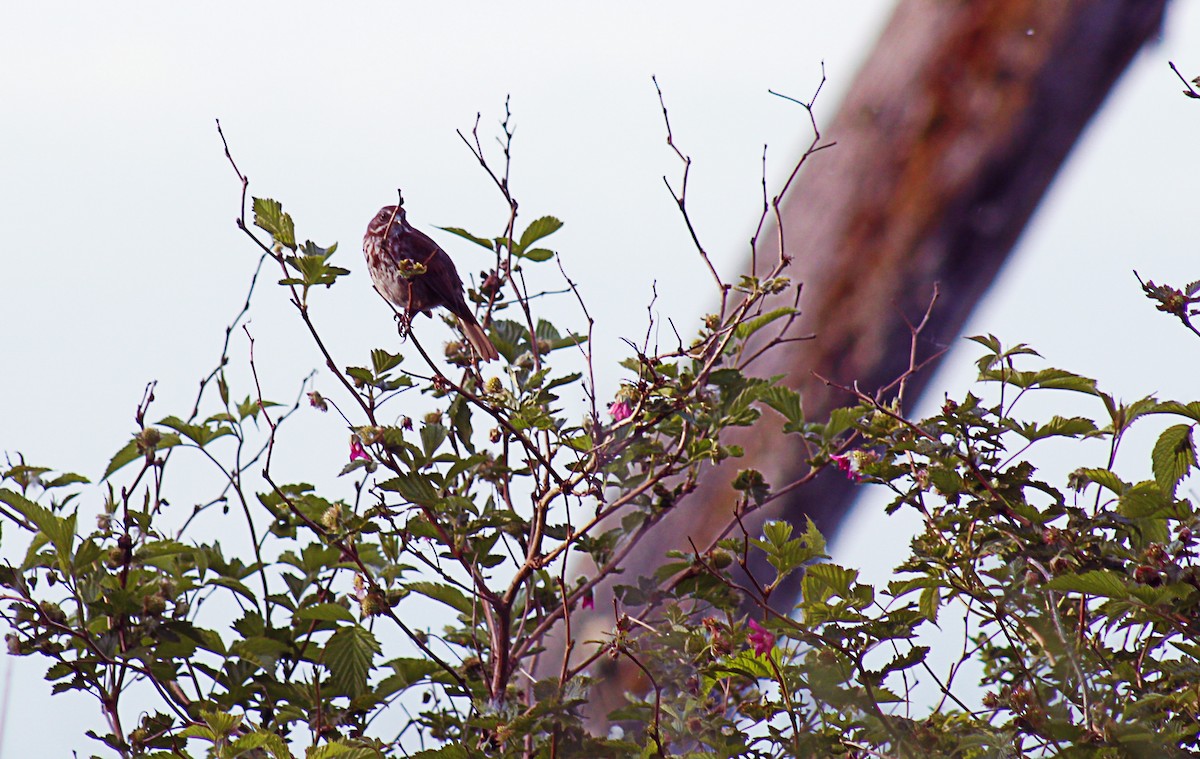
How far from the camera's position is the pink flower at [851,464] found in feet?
6.57

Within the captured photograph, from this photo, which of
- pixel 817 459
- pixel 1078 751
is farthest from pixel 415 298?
pixel 1078 751

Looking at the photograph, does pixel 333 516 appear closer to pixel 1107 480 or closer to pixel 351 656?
pixel 351 656

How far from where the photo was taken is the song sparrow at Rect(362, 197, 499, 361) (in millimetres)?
2775

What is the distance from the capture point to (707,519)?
332 cm

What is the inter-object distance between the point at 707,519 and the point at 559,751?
1.65 meters

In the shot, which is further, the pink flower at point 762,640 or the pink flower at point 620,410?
the pink flower at point 620,410

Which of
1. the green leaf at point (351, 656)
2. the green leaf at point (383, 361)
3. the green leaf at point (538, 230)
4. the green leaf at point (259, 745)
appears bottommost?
the green leaf at point (259, 745)

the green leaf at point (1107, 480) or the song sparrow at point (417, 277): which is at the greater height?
the song sparrow at point (417, 277)

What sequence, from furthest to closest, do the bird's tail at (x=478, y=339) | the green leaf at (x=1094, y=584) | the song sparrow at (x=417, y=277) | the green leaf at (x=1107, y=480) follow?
1. the song sparrow at (x=417, y=277)
2. the bird's tail at (x=478, y=339)
3. the green leaf at (x=1107, y=480)
4. the green leaf at (x=1094, y=584)

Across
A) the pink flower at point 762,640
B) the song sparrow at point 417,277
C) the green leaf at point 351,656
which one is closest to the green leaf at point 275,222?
the song sparrow at point 417,277

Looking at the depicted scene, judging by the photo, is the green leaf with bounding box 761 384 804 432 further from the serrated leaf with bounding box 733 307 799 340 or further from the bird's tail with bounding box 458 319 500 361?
the bird's tail with bounding box 458 319 500 361

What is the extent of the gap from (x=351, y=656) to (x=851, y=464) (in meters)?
1.01

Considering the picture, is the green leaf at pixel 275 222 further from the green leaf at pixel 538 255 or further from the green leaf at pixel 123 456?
the green leaf at pixel 123 456

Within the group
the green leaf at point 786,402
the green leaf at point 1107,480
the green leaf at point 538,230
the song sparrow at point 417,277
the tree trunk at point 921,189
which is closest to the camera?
the green leaf at point 1107,480
